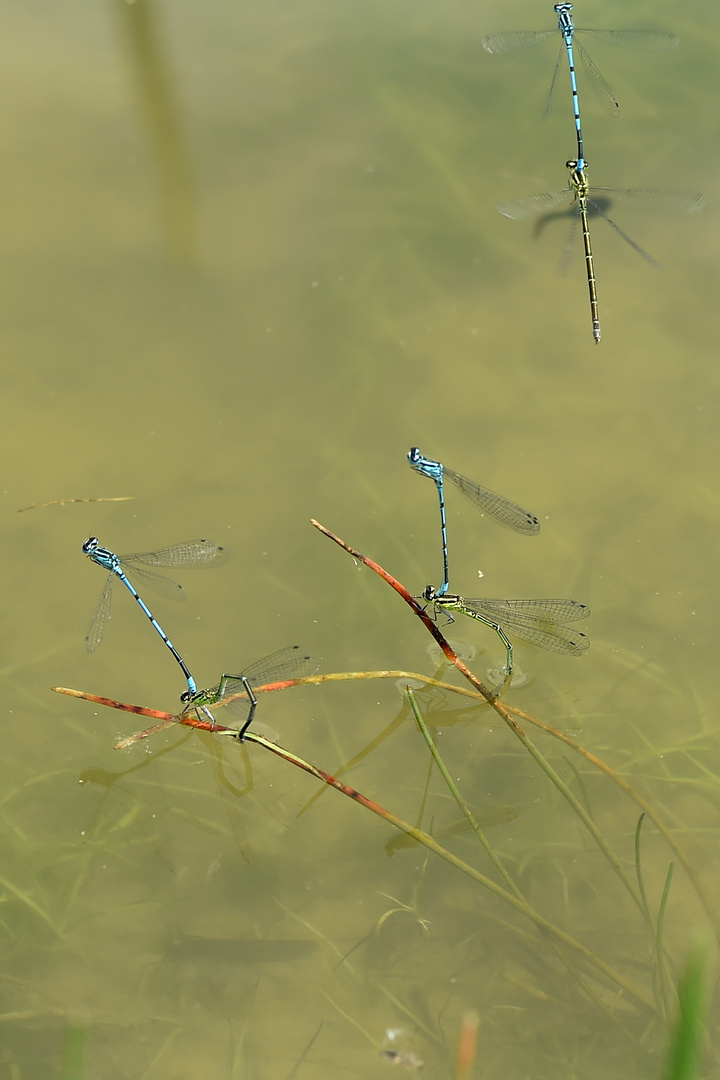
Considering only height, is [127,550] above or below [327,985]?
above

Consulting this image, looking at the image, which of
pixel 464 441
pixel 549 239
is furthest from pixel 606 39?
pixel 464 441

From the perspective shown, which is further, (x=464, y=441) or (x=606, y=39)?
(x=606, y=39)

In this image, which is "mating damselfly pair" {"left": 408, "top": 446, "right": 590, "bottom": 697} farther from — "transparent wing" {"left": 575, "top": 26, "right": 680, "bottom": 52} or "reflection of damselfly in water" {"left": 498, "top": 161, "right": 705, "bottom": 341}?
"transparent wing" {"left": 575, "top": 26, "right": 680, "bottom": 52}

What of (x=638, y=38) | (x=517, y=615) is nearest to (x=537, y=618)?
(x=517, y=615)

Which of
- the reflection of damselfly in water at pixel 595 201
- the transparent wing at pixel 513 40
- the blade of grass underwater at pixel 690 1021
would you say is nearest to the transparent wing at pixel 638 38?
the transparent wing at pixel 513 40

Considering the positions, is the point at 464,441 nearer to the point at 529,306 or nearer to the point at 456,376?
the point at 456,376
